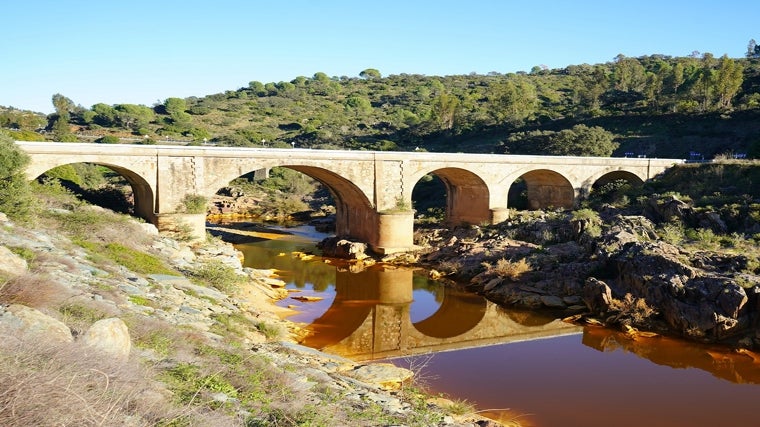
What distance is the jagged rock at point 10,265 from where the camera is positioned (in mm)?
8137

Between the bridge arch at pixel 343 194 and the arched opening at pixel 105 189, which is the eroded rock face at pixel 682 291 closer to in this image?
the bridge arch at pixel 343 194

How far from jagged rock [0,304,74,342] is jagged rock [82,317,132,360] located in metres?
0.20

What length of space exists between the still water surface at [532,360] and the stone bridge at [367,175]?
6.73 m

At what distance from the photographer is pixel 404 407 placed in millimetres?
9695

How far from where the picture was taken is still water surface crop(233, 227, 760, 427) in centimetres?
1253

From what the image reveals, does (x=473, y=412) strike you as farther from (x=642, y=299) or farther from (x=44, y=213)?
(x=44, y=213)

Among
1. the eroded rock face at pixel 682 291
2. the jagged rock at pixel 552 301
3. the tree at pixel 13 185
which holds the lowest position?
the jagged rock at pixel 552 301

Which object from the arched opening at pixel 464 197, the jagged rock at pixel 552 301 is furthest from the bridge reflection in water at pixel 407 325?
the arched opening at pixel 464 197

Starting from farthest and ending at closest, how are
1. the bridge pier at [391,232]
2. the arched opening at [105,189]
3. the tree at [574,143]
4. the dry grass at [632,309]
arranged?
the tree at [574,143] → the bridge pier at [391,232] → the arched opening at [105,189] → the dry grass at [632,309]

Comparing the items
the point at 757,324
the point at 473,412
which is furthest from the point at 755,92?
the point at 473,412

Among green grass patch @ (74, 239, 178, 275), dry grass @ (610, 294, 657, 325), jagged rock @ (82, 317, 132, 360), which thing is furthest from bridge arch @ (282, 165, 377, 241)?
jagged rock @ (82, 317, 132, 360)

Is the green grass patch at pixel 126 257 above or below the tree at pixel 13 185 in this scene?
below

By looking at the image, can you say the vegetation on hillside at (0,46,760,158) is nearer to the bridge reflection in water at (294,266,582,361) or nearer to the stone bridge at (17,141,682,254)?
the stone bridge at (17,141,682,254)

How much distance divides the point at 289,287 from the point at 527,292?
9734mm
